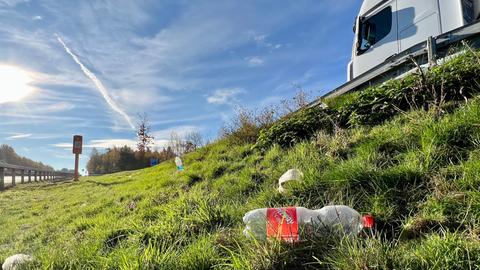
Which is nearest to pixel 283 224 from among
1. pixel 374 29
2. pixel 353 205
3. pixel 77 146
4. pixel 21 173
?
pixel 353 205

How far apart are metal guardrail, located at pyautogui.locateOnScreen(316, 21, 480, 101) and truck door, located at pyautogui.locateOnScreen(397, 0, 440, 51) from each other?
1809 mm

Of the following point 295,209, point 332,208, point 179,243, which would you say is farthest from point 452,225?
point 179,243

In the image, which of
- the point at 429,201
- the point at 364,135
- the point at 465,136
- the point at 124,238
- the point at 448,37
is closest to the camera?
the point at 429,201

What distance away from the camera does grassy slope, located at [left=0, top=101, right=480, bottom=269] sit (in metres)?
1.77

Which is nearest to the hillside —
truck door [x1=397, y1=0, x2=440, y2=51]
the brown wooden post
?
truck door [x1=397, y1=0, x2=440, y2=51]

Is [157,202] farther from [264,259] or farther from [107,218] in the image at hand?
[264,259]

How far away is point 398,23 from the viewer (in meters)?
6.88

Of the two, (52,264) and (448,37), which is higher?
(448,37)

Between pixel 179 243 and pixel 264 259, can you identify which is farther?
pixel 179 243

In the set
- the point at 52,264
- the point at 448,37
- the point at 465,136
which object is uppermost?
the point at 448,37

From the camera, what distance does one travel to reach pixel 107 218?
182 inches

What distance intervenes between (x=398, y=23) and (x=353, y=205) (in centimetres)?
602

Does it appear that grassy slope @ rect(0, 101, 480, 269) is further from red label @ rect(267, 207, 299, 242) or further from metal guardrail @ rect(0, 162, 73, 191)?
metal guardrail @ rect(0, 162, 73, 191)

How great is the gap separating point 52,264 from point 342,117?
4144mm
